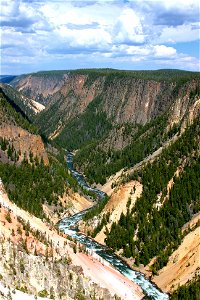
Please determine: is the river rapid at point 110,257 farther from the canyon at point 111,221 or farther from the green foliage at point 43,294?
the green foliage at point 43,294

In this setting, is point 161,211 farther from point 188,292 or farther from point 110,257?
point 188,292

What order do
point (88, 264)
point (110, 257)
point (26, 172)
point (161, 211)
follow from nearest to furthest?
point (88, 264) < point (110, 257) < point (161, 211) < point (26, 172)

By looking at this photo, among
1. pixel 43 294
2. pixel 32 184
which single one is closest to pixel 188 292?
pixel 43 294

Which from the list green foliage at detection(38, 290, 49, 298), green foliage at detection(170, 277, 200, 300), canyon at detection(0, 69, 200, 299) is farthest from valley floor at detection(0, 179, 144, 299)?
green foliage at detection(38, 290, 49, 298)

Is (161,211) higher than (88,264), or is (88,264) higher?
(88,264)

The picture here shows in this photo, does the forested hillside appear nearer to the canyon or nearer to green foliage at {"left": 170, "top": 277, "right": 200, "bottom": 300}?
the canyon

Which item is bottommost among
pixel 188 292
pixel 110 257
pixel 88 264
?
pixel 110 257

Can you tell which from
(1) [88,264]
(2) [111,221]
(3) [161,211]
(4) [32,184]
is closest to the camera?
(1) [88,264]

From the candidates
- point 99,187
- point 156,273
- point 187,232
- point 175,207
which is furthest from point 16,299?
point 99,187
